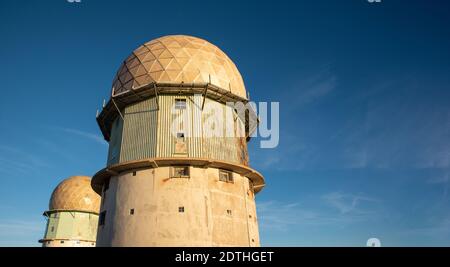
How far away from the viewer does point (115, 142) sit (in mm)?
20281

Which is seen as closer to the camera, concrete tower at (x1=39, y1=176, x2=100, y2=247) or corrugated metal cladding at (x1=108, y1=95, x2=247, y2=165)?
corrugated metal cladding at (x1=108, y1=95, x2=247, y2=165)

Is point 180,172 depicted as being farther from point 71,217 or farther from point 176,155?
point 71,217

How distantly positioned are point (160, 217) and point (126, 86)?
347 inches

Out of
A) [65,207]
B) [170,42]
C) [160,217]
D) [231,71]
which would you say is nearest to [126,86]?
[170,42]

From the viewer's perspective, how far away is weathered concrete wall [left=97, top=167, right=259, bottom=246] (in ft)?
52.5

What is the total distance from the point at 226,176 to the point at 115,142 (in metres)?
→ 7.35

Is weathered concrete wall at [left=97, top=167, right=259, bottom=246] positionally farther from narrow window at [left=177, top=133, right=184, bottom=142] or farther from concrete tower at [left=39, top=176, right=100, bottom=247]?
concrete tower at [left=39, top=176, right=100, bottom=247]

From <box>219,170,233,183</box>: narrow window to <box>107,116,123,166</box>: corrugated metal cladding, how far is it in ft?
20.0

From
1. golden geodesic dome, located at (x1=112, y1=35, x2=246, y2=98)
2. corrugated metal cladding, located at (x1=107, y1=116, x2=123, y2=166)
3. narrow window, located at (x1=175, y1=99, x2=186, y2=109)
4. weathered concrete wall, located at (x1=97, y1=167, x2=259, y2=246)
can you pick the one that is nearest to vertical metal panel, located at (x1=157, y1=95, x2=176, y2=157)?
narrow window, located at (x1=175, y1=99, x2=186, y2=109)

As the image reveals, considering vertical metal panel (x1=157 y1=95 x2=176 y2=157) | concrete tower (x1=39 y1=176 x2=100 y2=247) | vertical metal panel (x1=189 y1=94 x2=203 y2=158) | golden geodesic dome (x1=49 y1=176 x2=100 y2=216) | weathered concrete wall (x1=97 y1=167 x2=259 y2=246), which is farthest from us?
golden geodesic dome (x1=49 y1=176 x2=100 y2=216)
